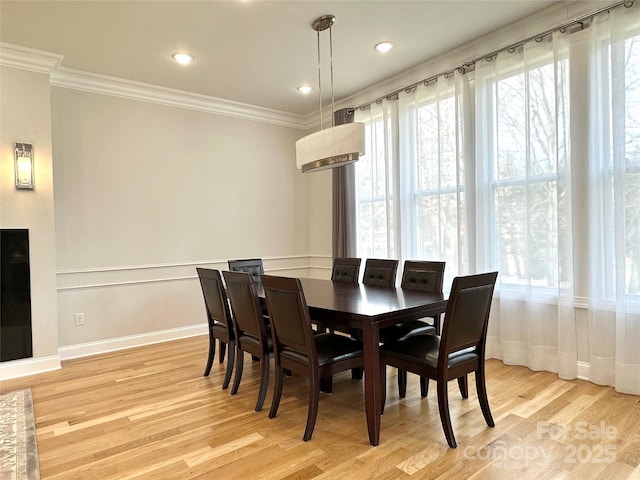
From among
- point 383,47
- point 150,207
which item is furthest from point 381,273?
point 150,207

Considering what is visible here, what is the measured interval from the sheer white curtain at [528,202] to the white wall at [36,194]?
402 cm

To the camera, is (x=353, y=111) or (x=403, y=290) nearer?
(x=403, y=290)

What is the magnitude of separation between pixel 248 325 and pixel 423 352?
1256 millimetres

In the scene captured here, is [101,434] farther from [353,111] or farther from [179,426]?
[353,111]

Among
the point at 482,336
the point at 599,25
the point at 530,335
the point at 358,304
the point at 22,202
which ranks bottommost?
the point at 530,335

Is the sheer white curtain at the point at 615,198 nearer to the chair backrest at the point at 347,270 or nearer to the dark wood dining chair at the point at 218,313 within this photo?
the chair backrest at the point at 347,270

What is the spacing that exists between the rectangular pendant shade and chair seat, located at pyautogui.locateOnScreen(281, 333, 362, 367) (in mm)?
1370

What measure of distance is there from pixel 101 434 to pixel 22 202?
235cm

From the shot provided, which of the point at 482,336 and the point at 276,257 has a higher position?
the point at 276,257

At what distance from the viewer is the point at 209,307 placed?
11.4 feet

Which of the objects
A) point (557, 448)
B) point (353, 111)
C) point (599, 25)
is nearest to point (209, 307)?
point (557, 448)

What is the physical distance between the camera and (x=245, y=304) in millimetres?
2812

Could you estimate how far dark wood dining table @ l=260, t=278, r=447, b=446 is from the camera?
7.33 feet

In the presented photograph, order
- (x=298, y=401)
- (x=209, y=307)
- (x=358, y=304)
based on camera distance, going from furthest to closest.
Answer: (x=209, y=307) → (x=298, y=401) → (x=358, y=304)
